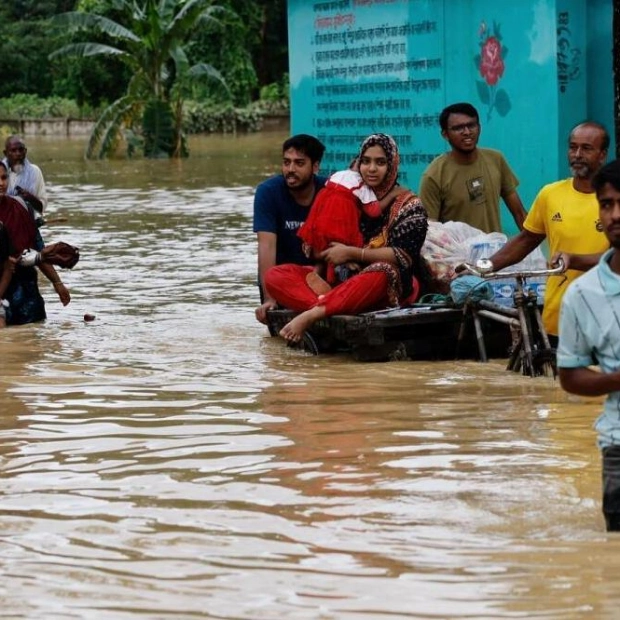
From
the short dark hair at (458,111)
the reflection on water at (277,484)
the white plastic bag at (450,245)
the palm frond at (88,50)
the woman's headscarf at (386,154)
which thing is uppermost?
the palm frond at (88,50)

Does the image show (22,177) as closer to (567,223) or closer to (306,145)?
(306,145)

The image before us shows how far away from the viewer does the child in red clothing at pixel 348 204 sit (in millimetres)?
9375

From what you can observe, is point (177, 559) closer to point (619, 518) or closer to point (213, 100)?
point (619, 518)

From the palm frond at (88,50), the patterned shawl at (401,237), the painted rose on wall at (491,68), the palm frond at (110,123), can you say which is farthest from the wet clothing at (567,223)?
the palm frond at (88,50)

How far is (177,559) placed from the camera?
17.0 ft

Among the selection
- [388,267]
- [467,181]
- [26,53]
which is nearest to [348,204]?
[388,267]

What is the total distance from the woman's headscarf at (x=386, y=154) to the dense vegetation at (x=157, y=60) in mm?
27971

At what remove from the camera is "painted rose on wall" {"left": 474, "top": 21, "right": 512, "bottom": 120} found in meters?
13.2

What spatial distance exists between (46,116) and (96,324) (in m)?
46.9

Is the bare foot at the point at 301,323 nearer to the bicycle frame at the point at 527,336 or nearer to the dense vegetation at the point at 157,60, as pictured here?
the bicycle frame at the point at 527,336

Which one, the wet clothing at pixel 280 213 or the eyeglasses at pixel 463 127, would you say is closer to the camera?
the eyeglasses at pixel 463 127

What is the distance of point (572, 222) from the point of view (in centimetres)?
754

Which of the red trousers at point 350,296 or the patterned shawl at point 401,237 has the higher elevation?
the patterned shawl at point 401,237

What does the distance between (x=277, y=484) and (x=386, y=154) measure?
3489 mm
